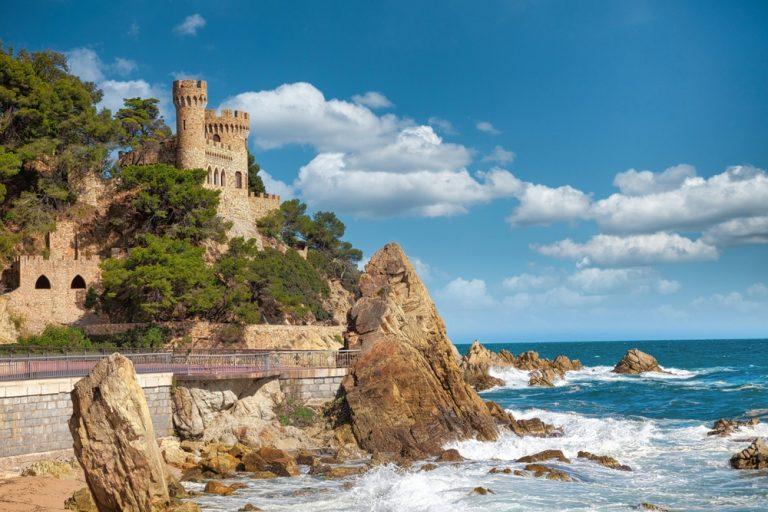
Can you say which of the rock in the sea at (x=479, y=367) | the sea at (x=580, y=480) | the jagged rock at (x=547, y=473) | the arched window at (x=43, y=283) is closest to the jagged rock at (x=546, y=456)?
the sea at (x=580, y=480)

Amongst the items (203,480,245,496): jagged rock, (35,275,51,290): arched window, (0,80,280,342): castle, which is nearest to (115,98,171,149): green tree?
(0,80,280,342): castle

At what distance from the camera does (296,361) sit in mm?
28344

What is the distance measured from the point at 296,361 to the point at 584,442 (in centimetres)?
1000

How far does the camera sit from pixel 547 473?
816 inches

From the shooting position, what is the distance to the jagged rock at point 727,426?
2833 cm

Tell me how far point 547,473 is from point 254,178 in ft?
181

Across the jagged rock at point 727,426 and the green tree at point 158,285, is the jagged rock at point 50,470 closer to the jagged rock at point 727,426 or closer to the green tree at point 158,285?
the jagged rock at point 727,426

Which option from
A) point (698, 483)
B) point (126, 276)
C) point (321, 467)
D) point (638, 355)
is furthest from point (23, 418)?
point (638, 355)

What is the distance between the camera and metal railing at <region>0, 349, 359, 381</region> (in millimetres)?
21328

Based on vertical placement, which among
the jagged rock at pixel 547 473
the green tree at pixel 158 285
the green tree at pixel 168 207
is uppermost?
the green tree at pixel 168 207

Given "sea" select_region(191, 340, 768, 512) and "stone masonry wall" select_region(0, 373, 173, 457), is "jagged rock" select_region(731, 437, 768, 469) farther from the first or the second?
"stone masonry wall" select_region(0, 373, 173, 457)

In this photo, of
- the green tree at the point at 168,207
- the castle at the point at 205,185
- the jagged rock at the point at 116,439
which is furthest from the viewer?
the green tree at the point at 168,207

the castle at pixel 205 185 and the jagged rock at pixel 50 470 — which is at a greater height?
the castle at pixel 205 185

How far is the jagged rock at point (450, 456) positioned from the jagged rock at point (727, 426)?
11010 millimetres
